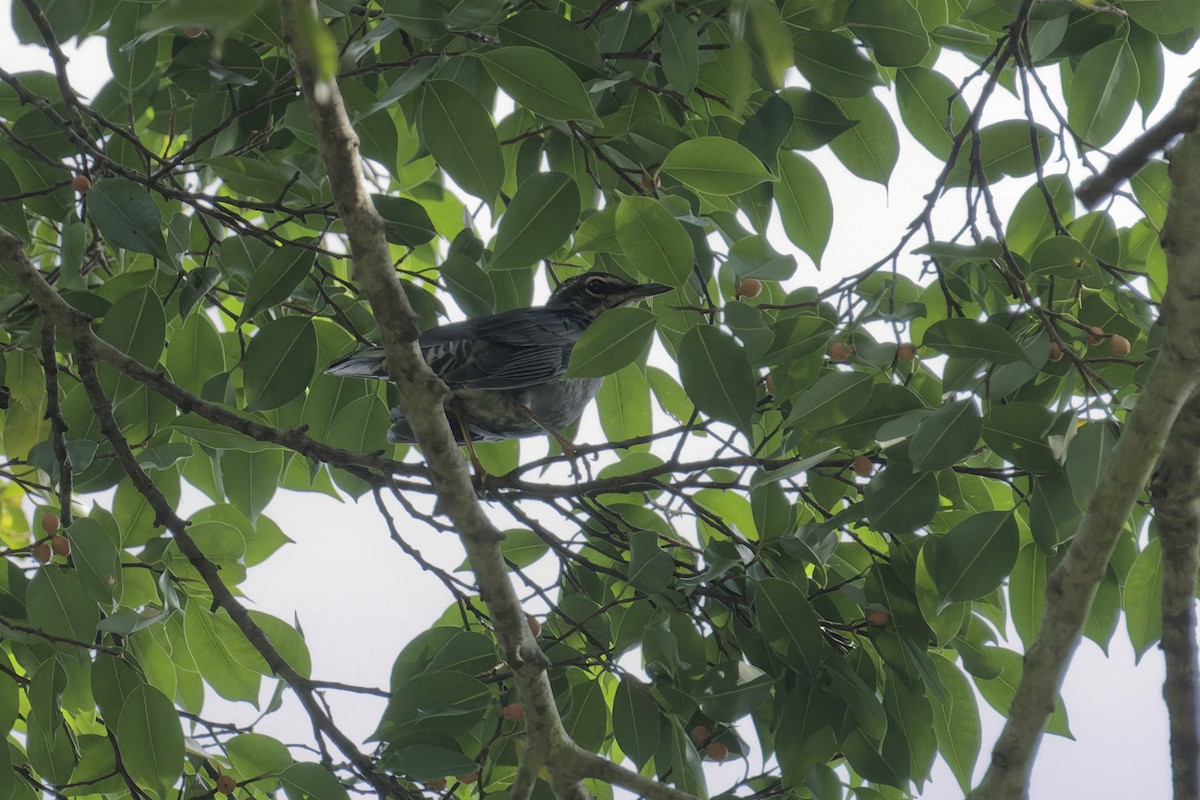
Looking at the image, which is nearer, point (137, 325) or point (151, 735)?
point (151, 735)

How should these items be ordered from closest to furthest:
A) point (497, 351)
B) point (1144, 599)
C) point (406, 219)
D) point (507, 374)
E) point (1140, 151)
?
point (1140, 151)
point (1144, 599)
point (406, 219)
point (507, 374)
point (497, 351)

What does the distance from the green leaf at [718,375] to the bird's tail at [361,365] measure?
1.21 meters

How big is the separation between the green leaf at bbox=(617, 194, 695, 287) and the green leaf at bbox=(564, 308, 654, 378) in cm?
11

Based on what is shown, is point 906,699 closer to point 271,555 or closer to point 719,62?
point 719,62

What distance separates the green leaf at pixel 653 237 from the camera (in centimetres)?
209

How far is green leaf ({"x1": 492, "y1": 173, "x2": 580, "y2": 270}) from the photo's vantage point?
2.33 metres

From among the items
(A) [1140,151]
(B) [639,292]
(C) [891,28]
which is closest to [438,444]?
(C) [891,28]

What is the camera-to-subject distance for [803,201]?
294 centimetres

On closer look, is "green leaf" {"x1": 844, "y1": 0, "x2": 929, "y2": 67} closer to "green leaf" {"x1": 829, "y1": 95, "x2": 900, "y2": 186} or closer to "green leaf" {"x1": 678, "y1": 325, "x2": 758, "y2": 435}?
"green leaf" {"x1": 829, "y1": 95, "x2": 900, "y2": 186}

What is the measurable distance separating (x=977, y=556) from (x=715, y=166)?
1.00 meters

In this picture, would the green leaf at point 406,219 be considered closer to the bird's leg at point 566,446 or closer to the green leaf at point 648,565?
the bird's leg at point 566,446

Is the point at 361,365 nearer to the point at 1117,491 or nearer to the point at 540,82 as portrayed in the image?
the point at 540,82

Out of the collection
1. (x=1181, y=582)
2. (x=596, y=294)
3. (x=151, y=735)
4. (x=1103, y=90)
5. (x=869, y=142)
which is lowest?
(x=1181, y=582)

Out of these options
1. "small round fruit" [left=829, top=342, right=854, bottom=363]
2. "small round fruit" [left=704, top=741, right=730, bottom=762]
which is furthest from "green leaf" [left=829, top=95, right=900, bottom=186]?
"small round fruit" [left=704, top=741, right=730, bottom=762]
